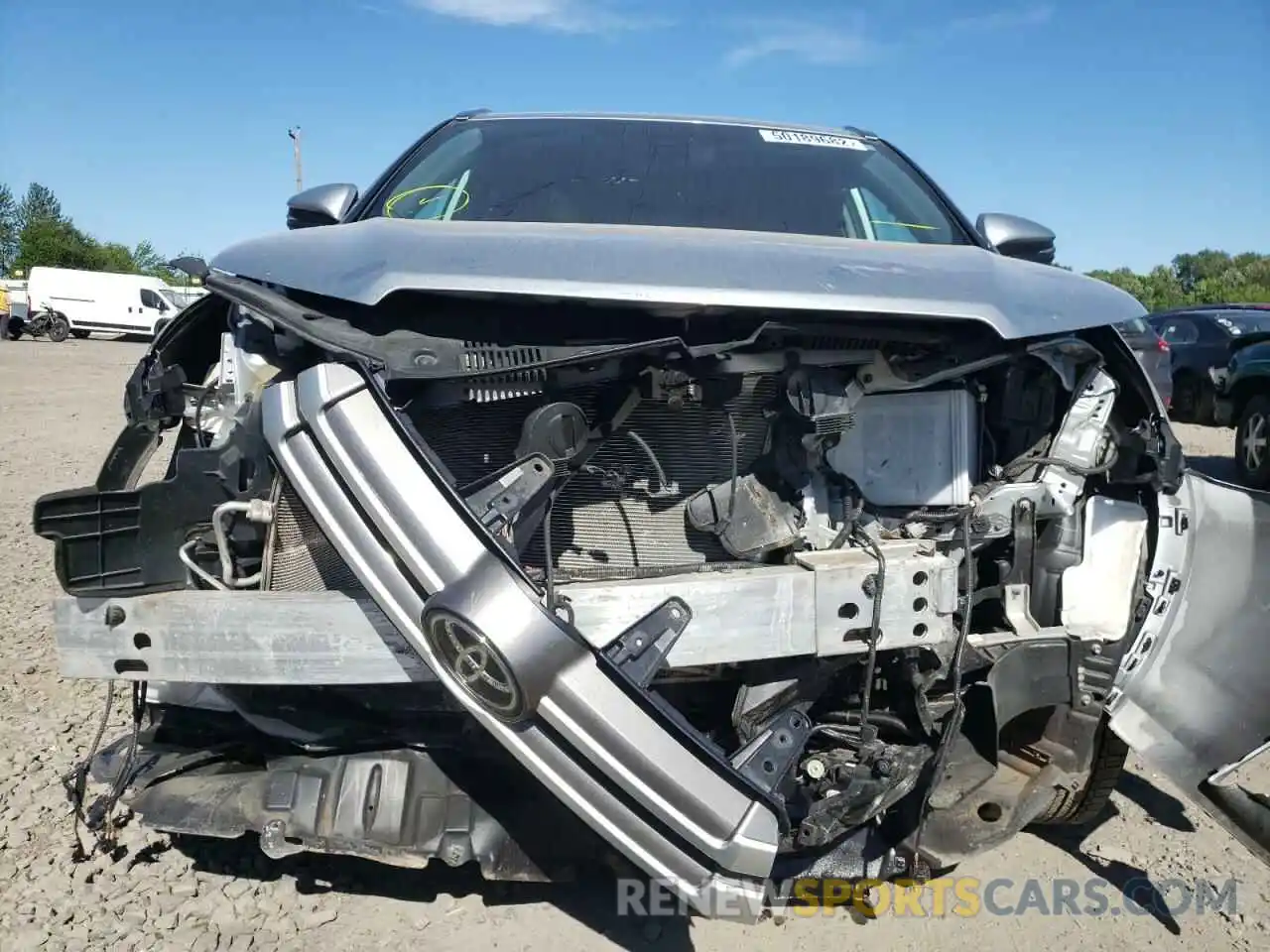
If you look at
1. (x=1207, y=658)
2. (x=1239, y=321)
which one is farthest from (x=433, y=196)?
(x=1239, y=321)

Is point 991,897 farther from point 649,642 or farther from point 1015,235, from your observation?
point 1015,235

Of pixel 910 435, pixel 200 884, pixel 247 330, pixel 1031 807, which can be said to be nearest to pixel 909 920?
pixel 1031 807

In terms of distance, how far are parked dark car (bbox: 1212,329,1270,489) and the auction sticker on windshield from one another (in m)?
6.34

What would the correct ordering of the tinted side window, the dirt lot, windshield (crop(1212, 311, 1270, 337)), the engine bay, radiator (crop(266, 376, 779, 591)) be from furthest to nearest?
the tinted side window
windshield (crop(1212, 311, 1270, 337))
the dirt lot
radiator (crop(266, 376, 779, 591))
the engine bay

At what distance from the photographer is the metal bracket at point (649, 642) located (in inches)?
69.6

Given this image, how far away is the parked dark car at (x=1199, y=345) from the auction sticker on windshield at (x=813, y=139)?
9410mm

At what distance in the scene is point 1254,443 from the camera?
826 centimetres

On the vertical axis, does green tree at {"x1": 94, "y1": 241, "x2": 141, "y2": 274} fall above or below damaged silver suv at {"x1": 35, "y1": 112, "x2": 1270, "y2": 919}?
above

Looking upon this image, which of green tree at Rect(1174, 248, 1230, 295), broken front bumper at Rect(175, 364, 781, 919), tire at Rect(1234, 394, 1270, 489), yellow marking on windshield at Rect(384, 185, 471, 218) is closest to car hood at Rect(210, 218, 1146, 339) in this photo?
broken front bumper at Rect(175, 364, 781, 919)

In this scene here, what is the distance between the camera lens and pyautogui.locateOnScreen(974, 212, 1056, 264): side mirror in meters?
3.02

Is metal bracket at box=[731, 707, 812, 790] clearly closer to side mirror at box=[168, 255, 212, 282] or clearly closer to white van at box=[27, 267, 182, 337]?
side mirror at box=[168, 255, 212, 282]

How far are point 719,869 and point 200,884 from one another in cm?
156

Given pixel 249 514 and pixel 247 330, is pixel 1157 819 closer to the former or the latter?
pixel 249 514

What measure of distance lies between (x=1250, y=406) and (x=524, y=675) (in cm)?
893
